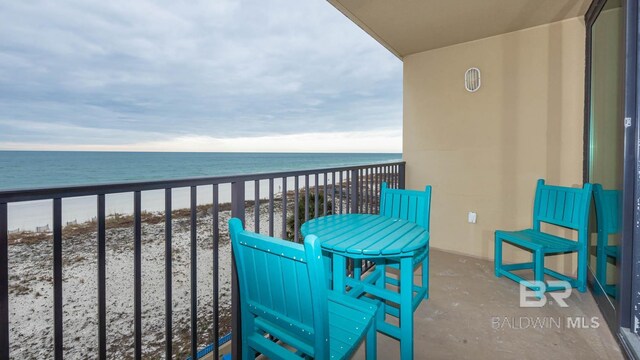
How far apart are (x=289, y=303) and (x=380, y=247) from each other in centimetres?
65

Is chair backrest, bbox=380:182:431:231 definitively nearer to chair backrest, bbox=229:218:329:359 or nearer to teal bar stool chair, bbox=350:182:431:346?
teal bar stool chair, bbox=350:182:431:346

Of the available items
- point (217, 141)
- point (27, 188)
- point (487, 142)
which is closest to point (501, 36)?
point (487, 142)

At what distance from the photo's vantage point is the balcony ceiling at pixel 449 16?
2.47 metres

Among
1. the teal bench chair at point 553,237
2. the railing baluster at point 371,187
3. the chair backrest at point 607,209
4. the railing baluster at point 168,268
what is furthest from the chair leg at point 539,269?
the railing baluster at point 168,268

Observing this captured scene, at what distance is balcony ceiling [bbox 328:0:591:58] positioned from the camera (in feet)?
8.09

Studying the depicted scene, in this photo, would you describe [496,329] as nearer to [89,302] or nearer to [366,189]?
[366,189]

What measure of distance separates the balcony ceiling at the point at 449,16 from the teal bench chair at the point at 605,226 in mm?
1642

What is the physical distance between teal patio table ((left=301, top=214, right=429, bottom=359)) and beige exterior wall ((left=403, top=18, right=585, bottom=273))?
73.1 inches

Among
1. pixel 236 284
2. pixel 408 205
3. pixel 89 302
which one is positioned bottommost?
pixel 89 302

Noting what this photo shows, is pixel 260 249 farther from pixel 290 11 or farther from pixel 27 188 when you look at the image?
pixel 290 11

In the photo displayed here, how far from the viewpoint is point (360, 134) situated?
763 inches

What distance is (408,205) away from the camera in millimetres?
2375

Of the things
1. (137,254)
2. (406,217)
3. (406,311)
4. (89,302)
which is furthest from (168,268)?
(89,302)

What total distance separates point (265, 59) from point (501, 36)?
726cm
